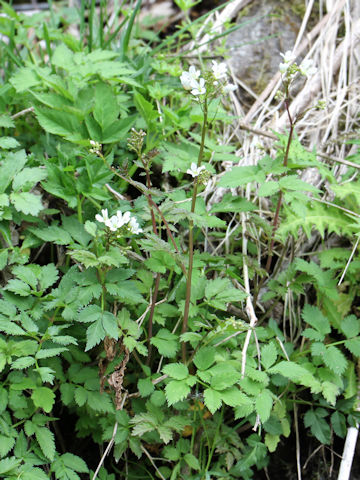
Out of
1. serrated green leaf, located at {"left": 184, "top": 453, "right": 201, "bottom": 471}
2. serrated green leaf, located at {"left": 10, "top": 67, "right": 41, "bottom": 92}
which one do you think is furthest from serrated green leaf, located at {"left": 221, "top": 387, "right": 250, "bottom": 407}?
serrated green leaf, located at {"left": 10, "top": 67, "right": 41, "bottom": 92}

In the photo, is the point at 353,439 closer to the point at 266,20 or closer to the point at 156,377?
the point at 156,377

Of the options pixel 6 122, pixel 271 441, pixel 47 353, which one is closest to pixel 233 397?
pixel 271 441

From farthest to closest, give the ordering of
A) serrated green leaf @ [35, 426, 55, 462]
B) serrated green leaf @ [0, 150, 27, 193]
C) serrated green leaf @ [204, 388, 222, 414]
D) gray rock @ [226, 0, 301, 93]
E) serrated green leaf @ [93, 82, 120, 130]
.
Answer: gray rock @ [226, 0, 301, 93] → serrated green leaf @ [93, 82, 120, 130] → serrated green leaf @ [0, 150, 27, 193] → serrated green leaf @ [35, 426, 55, 462] → serrated green leaf @ [204, 388, 222, 414]

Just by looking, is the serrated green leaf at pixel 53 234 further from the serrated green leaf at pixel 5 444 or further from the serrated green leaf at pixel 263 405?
the serrated green leaf at pixel 263 405

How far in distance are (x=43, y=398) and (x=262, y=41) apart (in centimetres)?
218

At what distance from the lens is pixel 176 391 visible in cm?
136

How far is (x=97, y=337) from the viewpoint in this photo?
4.52 feet

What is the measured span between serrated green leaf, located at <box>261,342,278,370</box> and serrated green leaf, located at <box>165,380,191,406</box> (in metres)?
0.29

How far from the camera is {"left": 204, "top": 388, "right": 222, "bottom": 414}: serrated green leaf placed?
1.33 m

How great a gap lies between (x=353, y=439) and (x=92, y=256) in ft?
3.81

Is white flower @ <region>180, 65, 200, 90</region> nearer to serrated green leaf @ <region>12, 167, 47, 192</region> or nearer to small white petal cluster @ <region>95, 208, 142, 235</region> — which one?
small white petal cluster @ <region>95, 208, 142, 235</region>

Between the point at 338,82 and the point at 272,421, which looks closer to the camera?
the point at 272,421

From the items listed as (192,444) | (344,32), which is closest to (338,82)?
(344,32)

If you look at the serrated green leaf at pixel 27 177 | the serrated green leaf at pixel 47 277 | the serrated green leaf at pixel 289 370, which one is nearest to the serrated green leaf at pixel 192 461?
the serrated green leaf at pixel 289 370
